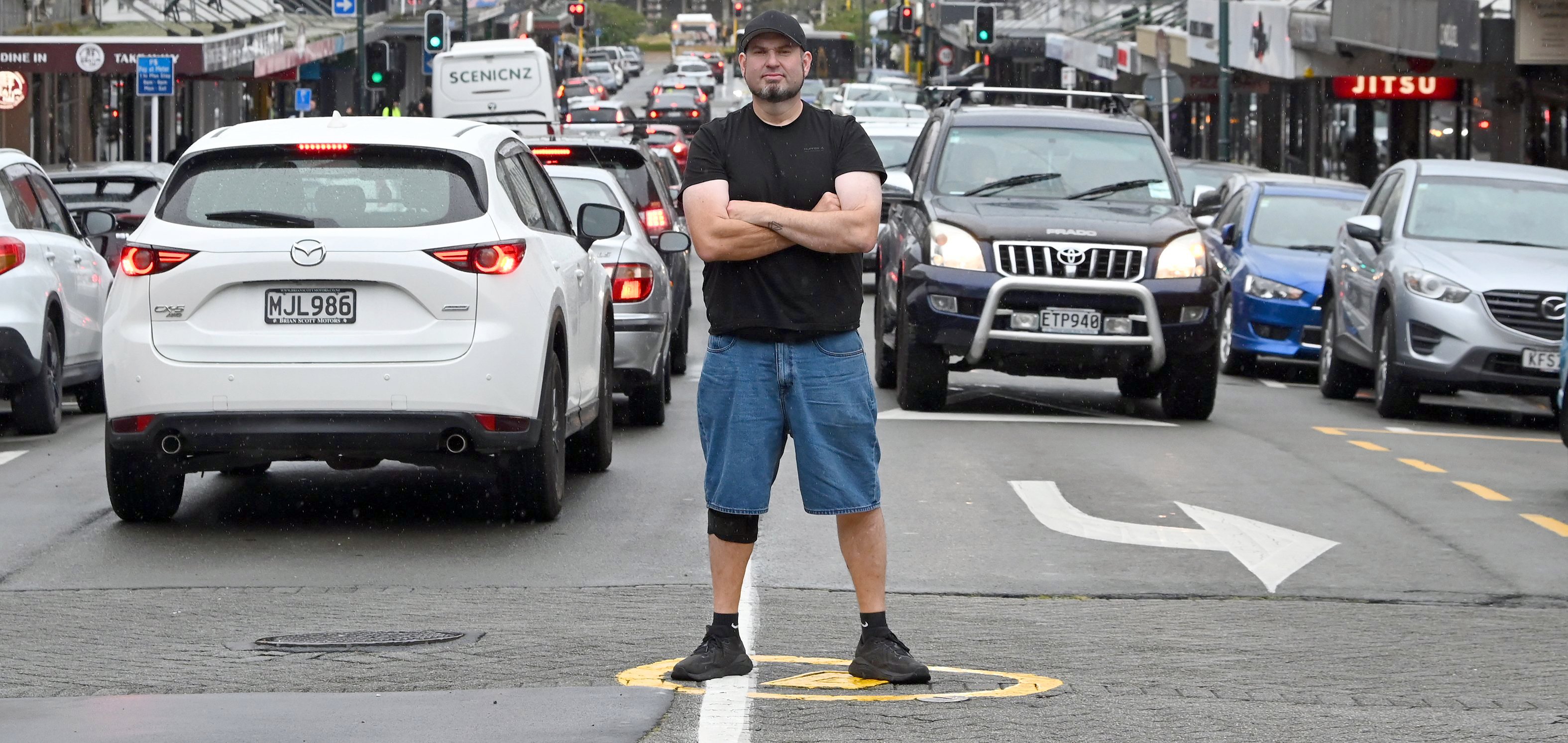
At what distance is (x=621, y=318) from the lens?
1310 cm

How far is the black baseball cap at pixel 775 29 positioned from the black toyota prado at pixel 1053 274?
766 centimetres

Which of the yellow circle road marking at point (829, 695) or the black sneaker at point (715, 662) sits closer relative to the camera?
the yellow circle road marking at point (829, 695)

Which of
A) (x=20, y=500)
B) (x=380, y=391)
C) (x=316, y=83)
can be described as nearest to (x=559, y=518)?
(x=380, y=391)

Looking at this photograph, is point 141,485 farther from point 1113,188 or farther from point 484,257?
point 1113,188

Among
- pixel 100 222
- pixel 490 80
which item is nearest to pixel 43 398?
pixel 100 222

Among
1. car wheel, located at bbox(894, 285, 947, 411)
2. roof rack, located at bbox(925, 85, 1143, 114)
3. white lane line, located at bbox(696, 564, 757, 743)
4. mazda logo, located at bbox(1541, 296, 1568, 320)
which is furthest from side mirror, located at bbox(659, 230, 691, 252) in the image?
mazda logo, located at bbox(1541, 296, 1568, 320)

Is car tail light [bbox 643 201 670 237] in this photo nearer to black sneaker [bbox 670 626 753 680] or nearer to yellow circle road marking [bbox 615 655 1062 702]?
yellow circle road marking [bbox 615 655 1062 702]

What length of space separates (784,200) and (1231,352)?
1330 centimetres

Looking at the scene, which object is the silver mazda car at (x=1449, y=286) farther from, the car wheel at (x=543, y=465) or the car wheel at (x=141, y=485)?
the car wheel at (x=141, y=485)

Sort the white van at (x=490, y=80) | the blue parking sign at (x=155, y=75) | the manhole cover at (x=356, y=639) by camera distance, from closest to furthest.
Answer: the manhole cover at (x=356, y=639) < the blue parking sign at (x=155, y=75) < the white van at (x=490, y=80)

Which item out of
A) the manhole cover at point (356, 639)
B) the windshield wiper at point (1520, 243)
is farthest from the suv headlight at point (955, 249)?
the manhole cover at point (356, 639)

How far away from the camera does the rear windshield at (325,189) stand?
30.1 ft

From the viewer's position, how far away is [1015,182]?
15125 millimetres

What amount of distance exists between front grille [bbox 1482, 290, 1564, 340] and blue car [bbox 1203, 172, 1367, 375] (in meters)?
3.40
